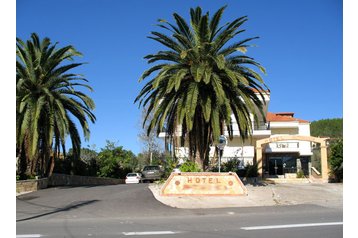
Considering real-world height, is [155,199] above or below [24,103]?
below

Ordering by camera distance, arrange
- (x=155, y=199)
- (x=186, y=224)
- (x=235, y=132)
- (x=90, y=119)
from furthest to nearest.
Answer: (x=235, y=132)
(x=90, y=119)
(x=155, y=199)
(x=186, y=224)

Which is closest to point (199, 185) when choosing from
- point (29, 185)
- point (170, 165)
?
point (170, 165)

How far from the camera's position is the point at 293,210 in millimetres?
14805

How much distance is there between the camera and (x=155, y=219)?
12594mm

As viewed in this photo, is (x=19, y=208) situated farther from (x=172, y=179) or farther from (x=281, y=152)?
(x=281, y=152)

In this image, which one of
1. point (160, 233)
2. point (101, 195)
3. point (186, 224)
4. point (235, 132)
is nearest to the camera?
point (160, 233)

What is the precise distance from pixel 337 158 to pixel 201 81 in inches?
502

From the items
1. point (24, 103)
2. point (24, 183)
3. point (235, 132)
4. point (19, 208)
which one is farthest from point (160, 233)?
point (235, 132)

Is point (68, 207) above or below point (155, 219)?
below

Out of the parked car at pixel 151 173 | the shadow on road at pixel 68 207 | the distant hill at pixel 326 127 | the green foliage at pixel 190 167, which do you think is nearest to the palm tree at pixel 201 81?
the green foliage at pixel 190 167

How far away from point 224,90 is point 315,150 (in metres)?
22.7

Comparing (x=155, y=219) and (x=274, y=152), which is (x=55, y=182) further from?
(x=274, y=152)

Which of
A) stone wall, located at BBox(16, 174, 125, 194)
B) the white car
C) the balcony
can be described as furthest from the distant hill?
stone wall, located at BBox(16, 174, 125, 194)

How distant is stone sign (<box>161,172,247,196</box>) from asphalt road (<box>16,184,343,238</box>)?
1076mm
